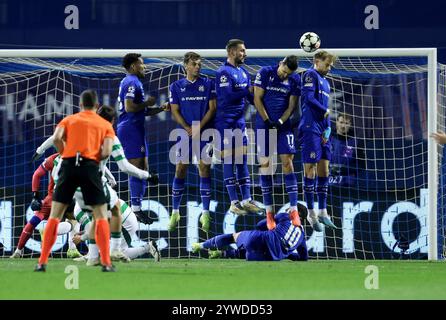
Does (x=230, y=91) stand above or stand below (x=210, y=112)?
above

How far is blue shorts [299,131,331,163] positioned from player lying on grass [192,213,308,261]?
877 millimetres

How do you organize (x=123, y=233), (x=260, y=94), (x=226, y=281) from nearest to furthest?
1. (x=226, y=281)
2. (x=123, y=233)
3. (x=260, y=94)

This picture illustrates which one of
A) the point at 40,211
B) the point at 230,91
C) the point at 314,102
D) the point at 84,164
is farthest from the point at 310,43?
the point at 84,164

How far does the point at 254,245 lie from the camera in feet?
45.1

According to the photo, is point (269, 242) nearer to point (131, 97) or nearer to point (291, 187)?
point (291, 187)

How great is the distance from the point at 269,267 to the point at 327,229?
343 centimetres

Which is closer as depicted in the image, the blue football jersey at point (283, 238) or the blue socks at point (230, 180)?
the blue football jersey at point (283, 238)

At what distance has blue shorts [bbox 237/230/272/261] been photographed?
13.6m

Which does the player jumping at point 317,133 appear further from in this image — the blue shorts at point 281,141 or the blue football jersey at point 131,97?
the blue football jersey at point 131,97

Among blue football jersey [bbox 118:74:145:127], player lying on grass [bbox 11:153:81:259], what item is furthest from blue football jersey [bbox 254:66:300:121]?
player lying on grass [bbox 11:153:81:259]

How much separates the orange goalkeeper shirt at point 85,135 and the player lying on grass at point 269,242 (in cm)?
302

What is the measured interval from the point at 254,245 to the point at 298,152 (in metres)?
2.76

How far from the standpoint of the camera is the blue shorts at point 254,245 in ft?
44.7

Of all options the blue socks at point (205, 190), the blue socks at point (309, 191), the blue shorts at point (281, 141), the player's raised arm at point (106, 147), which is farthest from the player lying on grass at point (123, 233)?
the blue socks at point (309, 191)
